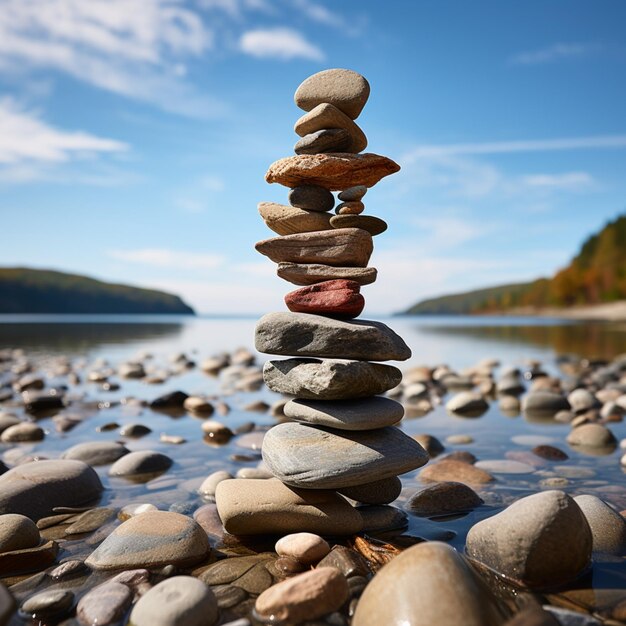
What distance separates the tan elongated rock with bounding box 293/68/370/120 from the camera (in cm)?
490

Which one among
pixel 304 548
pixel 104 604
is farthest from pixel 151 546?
pixel 304 548

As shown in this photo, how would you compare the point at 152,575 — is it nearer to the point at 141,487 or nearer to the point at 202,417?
the point at 141,487

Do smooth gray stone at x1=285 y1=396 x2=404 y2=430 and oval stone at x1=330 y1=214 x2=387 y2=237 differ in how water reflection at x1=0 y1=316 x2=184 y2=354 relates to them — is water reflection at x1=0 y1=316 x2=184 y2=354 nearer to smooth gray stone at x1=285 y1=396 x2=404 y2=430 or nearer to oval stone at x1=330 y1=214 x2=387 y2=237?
smooth gray stone at x1=285 y1=396 x2=404 y2=430

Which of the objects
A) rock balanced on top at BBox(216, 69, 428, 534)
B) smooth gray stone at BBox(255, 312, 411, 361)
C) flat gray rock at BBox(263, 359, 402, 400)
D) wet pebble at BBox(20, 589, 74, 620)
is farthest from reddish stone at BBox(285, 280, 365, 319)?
wet pebble at BBox(20, 589, 74, 620)

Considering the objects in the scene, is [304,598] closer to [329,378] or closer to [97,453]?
[329,378]

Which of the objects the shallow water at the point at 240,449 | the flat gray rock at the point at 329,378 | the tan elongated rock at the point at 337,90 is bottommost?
the shallow water at the point at 240,449

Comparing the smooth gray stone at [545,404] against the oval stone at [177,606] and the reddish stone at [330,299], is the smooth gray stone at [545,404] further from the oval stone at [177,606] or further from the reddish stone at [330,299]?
the oval stone at [177,606]

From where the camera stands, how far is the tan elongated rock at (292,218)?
193 inches

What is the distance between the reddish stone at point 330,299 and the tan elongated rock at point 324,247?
23 centimetres

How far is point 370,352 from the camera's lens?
4496 mm

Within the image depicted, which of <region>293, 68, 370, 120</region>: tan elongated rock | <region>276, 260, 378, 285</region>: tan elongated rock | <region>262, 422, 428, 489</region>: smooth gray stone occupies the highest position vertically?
<region>293, 68, 370, 120</region>: tan elongated rock

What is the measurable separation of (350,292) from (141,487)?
10.6ft

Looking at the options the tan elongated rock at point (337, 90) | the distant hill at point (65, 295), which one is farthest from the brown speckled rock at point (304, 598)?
the distant hill at point (65, 295)

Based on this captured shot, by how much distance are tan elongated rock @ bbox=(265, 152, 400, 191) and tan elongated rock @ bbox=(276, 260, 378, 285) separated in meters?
0.83
